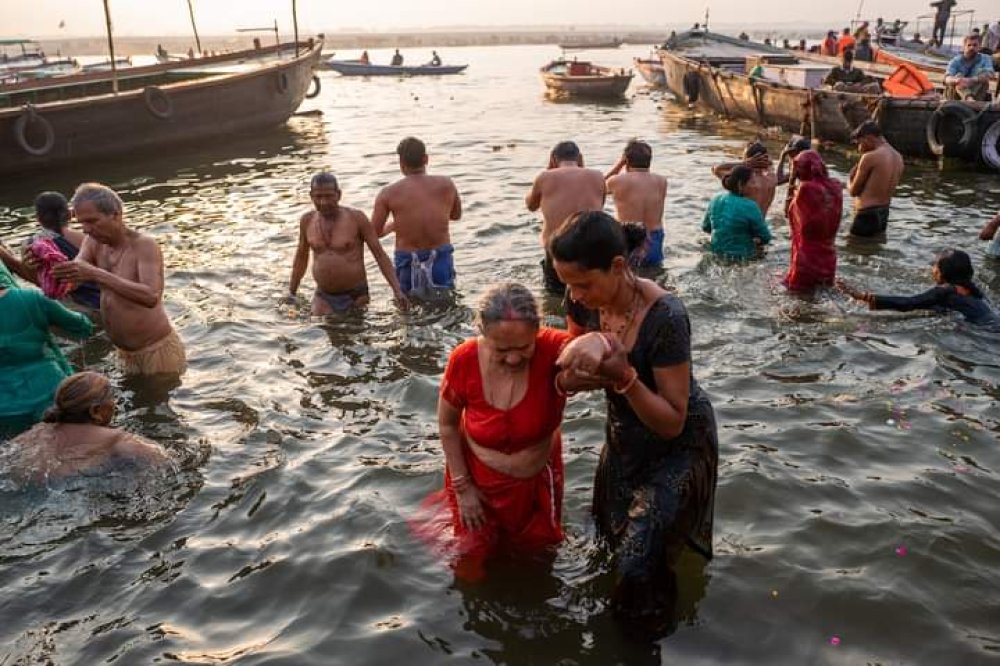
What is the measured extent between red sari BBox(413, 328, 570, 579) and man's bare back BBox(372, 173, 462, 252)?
159 inches

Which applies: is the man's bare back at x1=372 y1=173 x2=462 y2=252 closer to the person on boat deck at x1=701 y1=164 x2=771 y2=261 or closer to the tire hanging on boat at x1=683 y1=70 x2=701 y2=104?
the person on boat deck at x1=701 y1=164 x2=771 y2=261

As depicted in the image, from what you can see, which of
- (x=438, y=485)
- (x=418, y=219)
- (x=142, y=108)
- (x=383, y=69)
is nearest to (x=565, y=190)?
(x=418, y=219)

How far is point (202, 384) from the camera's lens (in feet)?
20.6

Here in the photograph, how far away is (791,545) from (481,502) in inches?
71.8

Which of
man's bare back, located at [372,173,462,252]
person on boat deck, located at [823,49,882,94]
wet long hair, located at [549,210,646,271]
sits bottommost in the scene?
man's bare back, located at [372,173,462,252]

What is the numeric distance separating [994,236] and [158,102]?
16509 millimetres

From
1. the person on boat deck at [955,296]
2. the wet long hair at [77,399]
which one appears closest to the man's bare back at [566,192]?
the person on boat deck at [955,296]

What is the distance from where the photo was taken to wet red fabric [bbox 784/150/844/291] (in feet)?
22.6

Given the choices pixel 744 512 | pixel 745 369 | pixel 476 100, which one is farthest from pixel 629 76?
pixel 744 512

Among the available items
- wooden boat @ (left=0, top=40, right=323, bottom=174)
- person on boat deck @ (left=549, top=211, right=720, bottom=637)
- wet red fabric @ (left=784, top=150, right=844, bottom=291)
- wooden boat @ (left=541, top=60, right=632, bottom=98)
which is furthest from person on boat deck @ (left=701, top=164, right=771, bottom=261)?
wooden boat @ (left=541, top=60, right=632, bottom=98)

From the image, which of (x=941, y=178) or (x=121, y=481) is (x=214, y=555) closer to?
(x=121, y=481)

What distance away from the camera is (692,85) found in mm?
23484

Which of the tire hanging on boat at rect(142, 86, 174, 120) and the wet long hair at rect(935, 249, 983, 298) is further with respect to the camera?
the tire hanging on boat at rect(142, 86, 174, 120)

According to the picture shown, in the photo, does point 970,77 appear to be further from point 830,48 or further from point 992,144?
point 830,48
